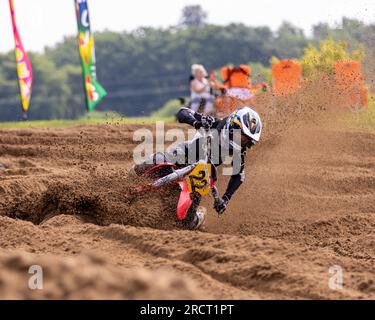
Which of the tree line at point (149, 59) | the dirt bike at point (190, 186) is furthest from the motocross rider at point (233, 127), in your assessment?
the tree line at point (149, 59)

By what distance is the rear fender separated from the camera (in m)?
9.48

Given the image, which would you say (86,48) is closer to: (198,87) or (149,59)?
(198,87)

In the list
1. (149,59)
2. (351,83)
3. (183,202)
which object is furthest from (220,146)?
(149,59)

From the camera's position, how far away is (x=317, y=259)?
7422 millimetres

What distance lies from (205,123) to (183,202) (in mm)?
1146

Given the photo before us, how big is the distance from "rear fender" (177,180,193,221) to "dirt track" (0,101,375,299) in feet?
0.90

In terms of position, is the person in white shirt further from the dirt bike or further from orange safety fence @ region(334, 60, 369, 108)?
the dirt bike

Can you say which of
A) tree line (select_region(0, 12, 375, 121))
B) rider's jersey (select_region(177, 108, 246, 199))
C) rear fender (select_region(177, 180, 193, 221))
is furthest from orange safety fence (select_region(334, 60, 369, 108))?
tree line (select_region(0, 12, 375, 121))

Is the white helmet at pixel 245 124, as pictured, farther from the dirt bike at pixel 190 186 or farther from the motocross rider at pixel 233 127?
the dirt bike at pixel 190 186

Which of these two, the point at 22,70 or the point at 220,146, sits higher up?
the point at 220,146

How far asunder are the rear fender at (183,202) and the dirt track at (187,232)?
27 cm

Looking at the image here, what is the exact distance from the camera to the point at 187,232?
8.36 meters
